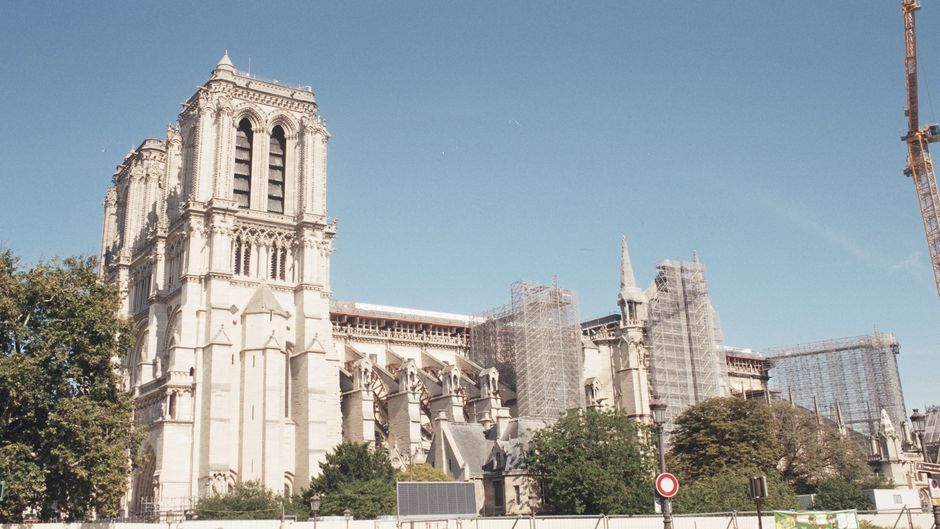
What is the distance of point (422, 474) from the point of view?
163 ft

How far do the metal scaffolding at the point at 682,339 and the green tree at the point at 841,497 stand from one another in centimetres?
1658

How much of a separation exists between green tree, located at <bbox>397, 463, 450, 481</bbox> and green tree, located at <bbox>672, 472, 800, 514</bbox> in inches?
488

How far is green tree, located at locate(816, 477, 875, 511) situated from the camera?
53.2 metres

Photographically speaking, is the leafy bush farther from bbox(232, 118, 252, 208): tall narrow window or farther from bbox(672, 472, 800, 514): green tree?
bbox(232, 118, 252, 208): tall narrow window

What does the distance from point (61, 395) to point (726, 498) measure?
29720 millimetres

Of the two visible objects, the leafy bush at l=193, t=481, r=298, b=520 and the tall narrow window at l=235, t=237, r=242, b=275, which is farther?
the tall narrow window at l=235, t=237, r=242, b=275

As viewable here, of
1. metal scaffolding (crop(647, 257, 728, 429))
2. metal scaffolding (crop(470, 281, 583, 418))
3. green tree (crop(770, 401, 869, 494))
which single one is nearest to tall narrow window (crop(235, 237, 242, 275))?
metal scaffolding (crop(470, 281, 583, 418))

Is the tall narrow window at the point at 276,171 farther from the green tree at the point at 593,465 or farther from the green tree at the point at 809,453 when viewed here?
the green tree at the point at 809,453

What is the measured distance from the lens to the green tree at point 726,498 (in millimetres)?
44062

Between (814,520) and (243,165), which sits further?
(243,165)

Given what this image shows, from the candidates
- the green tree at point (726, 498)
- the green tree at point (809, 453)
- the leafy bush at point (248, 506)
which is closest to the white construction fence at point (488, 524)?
the green tree at point (726, 498)

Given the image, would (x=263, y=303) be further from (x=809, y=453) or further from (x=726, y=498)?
(x=809, y=453)

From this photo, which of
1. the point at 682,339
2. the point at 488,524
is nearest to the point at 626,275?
the point at 682,339

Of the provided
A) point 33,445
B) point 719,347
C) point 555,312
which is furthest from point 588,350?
point 33,445
